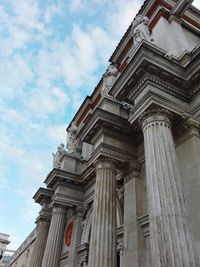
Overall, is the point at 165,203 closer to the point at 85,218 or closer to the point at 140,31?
the point at 140,31

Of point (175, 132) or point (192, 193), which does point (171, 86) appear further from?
point (192, 193)

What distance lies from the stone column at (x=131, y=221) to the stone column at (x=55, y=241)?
16.7ft

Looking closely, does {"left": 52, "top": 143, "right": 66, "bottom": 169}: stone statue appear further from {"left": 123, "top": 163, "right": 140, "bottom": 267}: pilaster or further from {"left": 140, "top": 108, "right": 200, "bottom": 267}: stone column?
{"left": 140, "top": 108, "right": 200, "bottom": 267}: stone column

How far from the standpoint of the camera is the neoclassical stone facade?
18.2 feet

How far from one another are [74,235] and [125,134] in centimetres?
751

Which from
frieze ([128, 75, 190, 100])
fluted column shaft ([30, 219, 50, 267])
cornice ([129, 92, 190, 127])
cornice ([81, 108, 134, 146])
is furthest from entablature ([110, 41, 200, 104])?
fluted column shaft ([30, 219, 50, 267])

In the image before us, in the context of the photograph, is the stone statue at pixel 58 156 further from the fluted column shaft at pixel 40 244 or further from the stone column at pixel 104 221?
the stone column at pixel 104 221

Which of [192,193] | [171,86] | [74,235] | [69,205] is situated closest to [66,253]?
[74,235]

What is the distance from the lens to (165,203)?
5.55 meters

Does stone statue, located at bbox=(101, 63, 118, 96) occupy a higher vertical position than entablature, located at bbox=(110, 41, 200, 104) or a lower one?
higher

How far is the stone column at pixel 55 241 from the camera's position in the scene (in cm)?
1227

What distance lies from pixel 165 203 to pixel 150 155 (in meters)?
1.35

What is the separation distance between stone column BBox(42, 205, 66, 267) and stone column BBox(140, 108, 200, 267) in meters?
8.51

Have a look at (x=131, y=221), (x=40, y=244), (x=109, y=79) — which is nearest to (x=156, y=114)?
(x=131, y=221)
